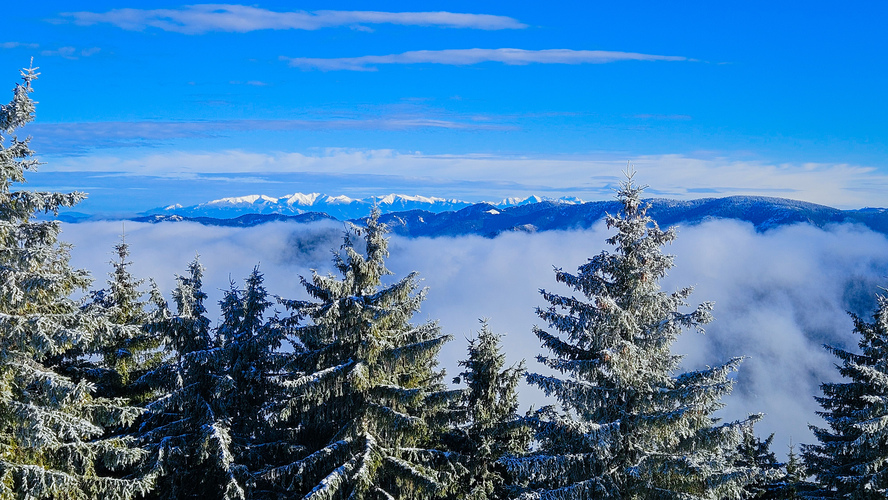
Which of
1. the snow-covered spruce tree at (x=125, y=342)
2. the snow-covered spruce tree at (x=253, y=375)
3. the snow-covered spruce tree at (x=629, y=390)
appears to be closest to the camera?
the snow-covered spruce tree at (x=629, y=390)

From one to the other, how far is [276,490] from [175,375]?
540cm

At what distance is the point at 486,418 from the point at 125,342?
13.2 m

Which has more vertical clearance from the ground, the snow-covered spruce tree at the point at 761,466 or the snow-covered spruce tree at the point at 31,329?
the snow-covered spruce tree at the point at 31,329

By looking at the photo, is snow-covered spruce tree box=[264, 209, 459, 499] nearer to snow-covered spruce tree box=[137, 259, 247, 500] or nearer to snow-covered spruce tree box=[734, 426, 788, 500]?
snow-covered spruce tree box=[137, 259, 247, 500]

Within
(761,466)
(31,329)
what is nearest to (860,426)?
(761,466)

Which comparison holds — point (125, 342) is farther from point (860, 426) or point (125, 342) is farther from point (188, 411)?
point (860, 426)

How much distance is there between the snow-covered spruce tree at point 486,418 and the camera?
21359mm

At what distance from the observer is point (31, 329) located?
13.9 m

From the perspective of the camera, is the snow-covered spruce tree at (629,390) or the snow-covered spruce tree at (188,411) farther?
the snow-covered spruce tree at (188,411)

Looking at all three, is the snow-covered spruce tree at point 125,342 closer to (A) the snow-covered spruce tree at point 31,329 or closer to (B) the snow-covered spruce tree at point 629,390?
(A) the snow-covered spruce tree at point 31,329

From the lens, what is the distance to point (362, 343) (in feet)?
58.1

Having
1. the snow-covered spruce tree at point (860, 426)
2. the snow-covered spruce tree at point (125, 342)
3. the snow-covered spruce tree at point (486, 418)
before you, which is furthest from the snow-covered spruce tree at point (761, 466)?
the snow-covered spruce tree at point (125, 342)

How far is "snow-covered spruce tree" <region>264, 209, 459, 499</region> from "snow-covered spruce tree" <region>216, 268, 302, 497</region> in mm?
1282

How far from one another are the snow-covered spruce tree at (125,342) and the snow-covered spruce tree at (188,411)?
2.92 ft
